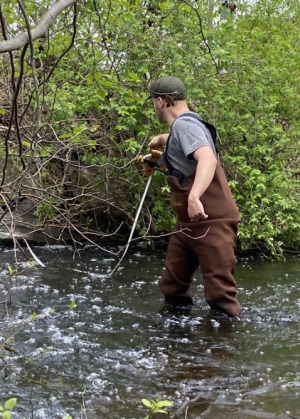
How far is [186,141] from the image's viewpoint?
5.12m

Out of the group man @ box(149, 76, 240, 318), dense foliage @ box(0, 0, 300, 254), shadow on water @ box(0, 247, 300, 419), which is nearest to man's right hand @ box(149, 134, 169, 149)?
man @ box(149, 76, 240, 318)

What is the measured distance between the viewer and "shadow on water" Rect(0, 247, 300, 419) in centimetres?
382

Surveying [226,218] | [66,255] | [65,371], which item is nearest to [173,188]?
[226,218]

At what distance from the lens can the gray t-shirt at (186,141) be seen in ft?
16.8

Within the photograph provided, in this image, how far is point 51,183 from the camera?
8.75 m

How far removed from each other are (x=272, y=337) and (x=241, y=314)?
1.86 ft

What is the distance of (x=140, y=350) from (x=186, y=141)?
1603 mm

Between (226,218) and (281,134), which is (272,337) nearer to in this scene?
(226,218)

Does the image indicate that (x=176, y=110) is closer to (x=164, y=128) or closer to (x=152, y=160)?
(x=152, y=160)

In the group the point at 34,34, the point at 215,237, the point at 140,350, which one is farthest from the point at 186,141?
the point at 34,34

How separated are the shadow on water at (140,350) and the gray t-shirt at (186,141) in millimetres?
1304

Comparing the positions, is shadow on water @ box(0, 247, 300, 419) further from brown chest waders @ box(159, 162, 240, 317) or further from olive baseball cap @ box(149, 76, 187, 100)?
olive baseball cap @ box(149, 76, 187, 100)

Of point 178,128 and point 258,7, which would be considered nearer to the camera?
point 178,128

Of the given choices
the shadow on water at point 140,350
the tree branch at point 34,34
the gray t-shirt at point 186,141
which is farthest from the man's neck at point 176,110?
the tree branch at point 34,34
